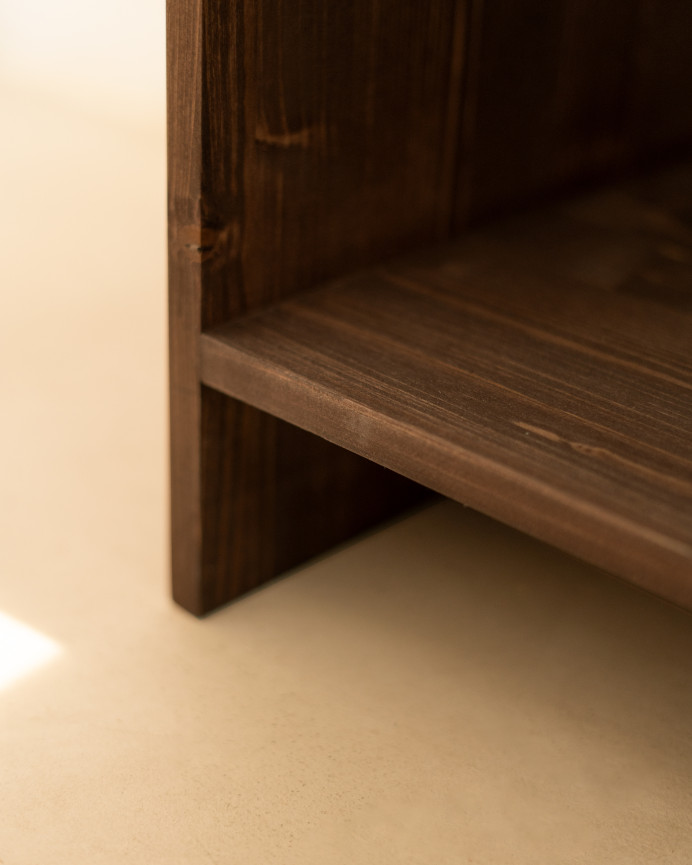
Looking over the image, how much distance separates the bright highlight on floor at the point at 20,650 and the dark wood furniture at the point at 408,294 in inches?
5.2

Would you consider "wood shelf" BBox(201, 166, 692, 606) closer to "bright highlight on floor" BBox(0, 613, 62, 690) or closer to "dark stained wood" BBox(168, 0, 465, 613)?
"dark stained wood" BBox(168, 0, 465, 613)

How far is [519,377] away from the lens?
2.88 ft

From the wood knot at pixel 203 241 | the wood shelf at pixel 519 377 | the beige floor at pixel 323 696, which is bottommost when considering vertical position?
the beige floor at pixel 323 696

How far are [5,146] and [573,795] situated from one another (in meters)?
2.24

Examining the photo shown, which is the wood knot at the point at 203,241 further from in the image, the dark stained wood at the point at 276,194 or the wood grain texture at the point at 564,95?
the wood grain texture at the point at 564,95

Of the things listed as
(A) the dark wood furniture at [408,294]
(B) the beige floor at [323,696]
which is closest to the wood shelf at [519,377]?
(A) the dark wood furniture at [408,294]

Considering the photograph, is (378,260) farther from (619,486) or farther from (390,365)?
(619,486)

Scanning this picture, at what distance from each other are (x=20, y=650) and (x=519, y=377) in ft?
1.65

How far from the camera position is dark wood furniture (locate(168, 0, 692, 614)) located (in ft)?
2.59

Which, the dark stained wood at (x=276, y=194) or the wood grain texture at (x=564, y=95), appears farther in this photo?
the wood grain texture at (x=564, y=95)

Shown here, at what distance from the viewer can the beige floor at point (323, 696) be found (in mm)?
821

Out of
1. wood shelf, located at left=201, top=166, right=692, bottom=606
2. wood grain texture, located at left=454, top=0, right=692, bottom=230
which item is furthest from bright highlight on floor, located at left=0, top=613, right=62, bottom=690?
wood grain texture, located at left=454, top=0, right=692, bottom=230

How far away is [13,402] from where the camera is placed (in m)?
1.42

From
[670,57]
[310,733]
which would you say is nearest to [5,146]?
[670,57]
